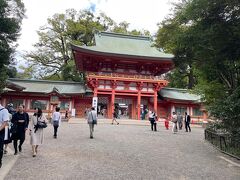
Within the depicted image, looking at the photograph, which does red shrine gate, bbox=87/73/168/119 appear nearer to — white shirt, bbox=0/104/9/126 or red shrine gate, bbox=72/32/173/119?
red shrine gate, bbox=72/32/173/119

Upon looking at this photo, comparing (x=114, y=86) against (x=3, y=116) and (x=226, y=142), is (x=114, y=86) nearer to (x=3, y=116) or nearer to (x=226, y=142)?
(x=226, y=142)

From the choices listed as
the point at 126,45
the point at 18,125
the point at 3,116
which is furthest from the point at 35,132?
the point at 126,45

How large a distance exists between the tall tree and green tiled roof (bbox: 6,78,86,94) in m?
14.1

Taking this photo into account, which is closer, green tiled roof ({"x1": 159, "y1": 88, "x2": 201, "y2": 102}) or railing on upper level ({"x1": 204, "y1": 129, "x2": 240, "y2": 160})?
railing on upper level ({"x1": 204, "y1": 129, "x2": 240, "y2": 160})

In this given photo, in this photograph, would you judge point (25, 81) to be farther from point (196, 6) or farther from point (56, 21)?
point (196, 6)

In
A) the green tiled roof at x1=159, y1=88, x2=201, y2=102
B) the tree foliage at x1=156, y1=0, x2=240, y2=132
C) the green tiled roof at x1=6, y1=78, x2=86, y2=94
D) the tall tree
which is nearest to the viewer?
the tree foliage at x1=156, y1=0, x2=240, y2=132

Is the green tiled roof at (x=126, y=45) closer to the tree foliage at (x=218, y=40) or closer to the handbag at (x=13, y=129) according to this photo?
the tree foliage at (x=218, y=40)

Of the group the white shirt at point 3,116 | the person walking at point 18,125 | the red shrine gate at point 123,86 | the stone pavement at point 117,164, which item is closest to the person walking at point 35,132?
the person walking at point 18,125

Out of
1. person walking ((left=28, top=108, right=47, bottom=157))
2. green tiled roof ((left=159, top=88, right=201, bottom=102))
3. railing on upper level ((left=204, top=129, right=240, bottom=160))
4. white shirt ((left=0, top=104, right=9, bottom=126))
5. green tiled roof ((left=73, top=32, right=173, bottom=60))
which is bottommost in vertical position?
railing on upper level ((left=204, top=129, right=240, bottom=160))

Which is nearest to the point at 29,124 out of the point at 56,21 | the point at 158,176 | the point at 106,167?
the point at 106,167

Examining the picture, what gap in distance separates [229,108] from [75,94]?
25.7m

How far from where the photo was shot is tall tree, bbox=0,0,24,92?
19.5m

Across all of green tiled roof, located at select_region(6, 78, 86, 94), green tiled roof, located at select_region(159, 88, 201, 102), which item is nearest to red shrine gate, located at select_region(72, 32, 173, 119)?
green tiled roof, located at select_region(159, 88, 201, 102)

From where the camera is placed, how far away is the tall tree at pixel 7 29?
19.5 m
